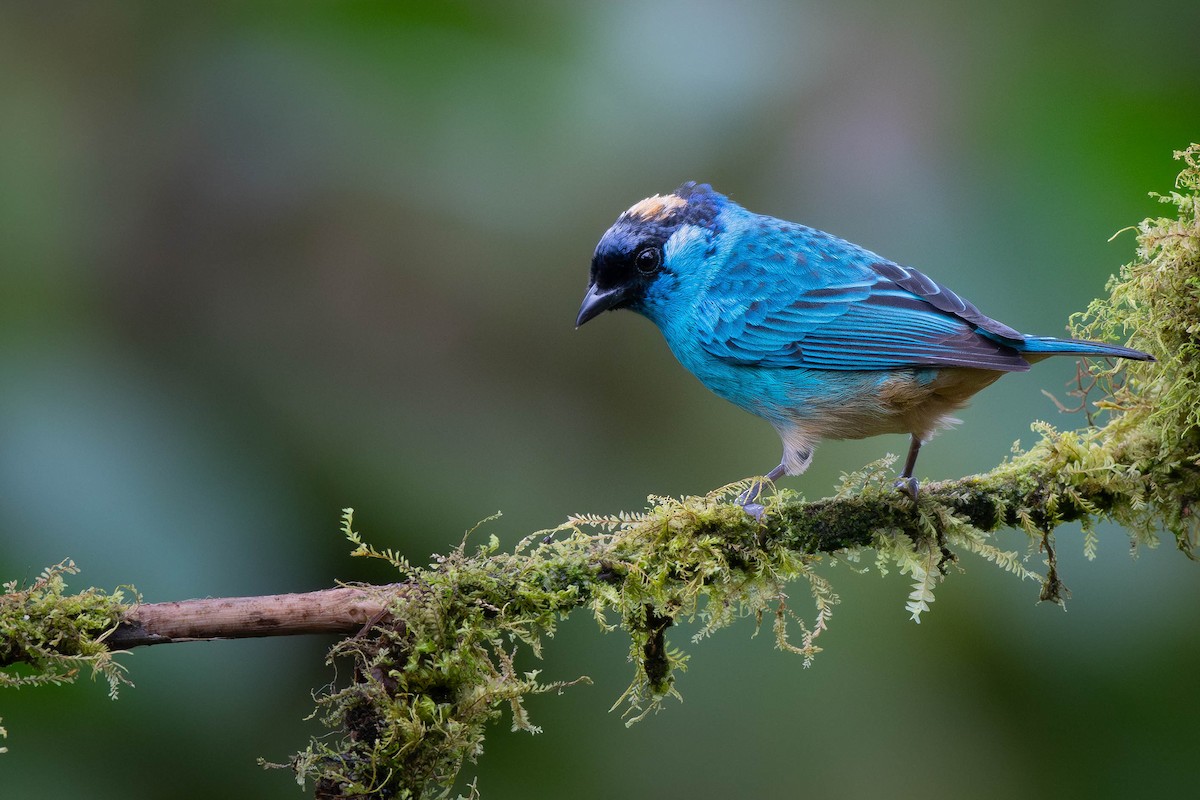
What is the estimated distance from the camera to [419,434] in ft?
13.5

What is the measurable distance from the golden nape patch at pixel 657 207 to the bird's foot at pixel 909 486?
4.83 ft

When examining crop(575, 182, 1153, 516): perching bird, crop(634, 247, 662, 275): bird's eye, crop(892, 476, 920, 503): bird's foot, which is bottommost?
crop(892, 476, 920, 503): bird's foot

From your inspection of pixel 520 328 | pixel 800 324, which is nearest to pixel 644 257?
pixel 800 324

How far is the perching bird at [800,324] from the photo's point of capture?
9.78 ft

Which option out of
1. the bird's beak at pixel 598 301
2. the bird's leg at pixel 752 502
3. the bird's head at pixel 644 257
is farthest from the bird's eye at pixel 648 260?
the bird's leg at pixel 752 502

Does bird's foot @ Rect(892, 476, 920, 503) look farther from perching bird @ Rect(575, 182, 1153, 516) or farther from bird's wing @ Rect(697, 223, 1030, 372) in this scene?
bird's wing @ Rect(697, 223, 1030, 372)

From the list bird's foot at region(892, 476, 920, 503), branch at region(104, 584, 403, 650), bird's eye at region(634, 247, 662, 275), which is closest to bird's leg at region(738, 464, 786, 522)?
bird's foot at region(892, 476, 920, 503)

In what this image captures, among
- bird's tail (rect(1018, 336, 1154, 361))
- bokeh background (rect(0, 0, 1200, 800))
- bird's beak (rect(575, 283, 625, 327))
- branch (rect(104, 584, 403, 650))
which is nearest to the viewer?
branch (rect(104, 584, 403, 650))

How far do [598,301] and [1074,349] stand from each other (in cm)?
154

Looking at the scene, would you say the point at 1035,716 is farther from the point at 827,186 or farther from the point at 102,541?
the point at 102,541

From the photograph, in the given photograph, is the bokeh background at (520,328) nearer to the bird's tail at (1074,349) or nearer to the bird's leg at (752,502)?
the bird's tail at (1074,349)

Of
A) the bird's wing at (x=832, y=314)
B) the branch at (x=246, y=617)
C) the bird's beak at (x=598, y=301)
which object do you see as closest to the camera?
the branch at (x=246, y=617)

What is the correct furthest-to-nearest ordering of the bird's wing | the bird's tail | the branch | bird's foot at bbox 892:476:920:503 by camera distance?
the bird's wing, bird's foot at bbox 892:476:920:503, the bird's tail, the branch

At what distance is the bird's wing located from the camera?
2945mm
